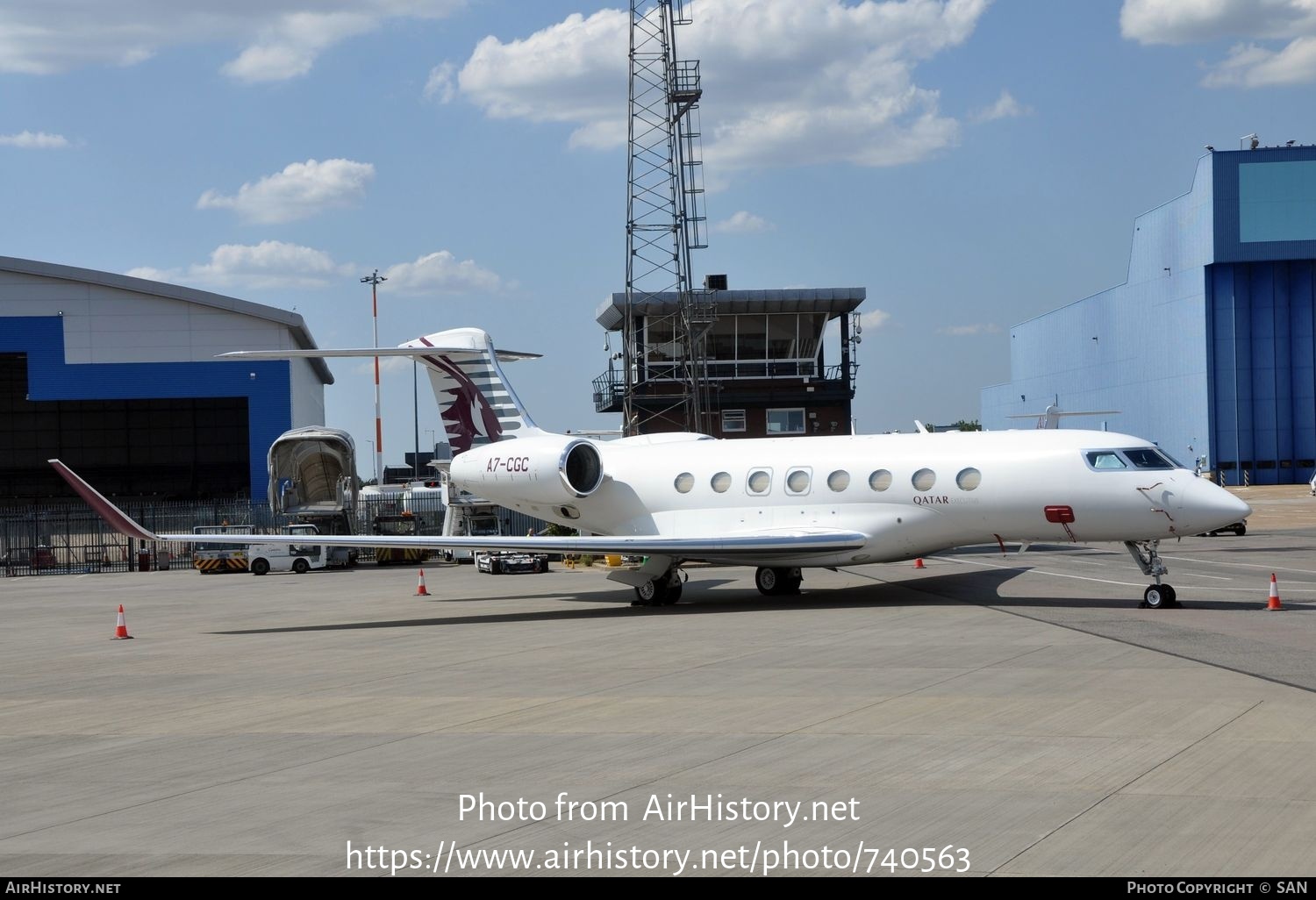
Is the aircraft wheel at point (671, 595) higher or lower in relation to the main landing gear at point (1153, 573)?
lower

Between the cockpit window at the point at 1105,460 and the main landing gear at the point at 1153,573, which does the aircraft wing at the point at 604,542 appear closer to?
the cockpit window at the point at 1105,460

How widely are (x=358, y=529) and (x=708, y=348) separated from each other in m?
21.6

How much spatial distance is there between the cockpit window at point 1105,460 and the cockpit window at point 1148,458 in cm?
15

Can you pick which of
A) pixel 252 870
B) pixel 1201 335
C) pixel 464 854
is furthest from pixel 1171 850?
pixel 1201 335

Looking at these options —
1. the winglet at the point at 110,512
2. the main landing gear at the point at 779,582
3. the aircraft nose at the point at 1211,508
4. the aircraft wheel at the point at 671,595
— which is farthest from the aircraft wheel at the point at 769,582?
the winglet at the point at 110,512

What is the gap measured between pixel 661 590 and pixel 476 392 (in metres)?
6.45

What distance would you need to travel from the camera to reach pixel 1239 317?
2968 inches

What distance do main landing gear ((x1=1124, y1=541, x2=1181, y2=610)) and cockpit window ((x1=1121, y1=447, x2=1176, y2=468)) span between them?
1.18 metres

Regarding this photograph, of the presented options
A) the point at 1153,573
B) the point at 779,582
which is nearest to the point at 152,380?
the point at 779,582

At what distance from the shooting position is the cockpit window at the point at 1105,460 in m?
19.5

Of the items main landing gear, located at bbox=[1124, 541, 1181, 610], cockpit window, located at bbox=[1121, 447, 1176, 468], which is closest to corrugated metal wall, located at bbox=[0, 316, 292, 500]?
cockpit window, located at bbox=[1121, 447, 1176, 468]

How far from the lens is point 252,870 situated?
6.81 m

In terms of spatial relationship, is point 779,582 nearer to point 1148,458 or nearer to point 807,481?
point 807,481

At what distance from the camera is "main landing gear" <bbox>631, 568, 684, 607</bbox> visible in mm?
22531
